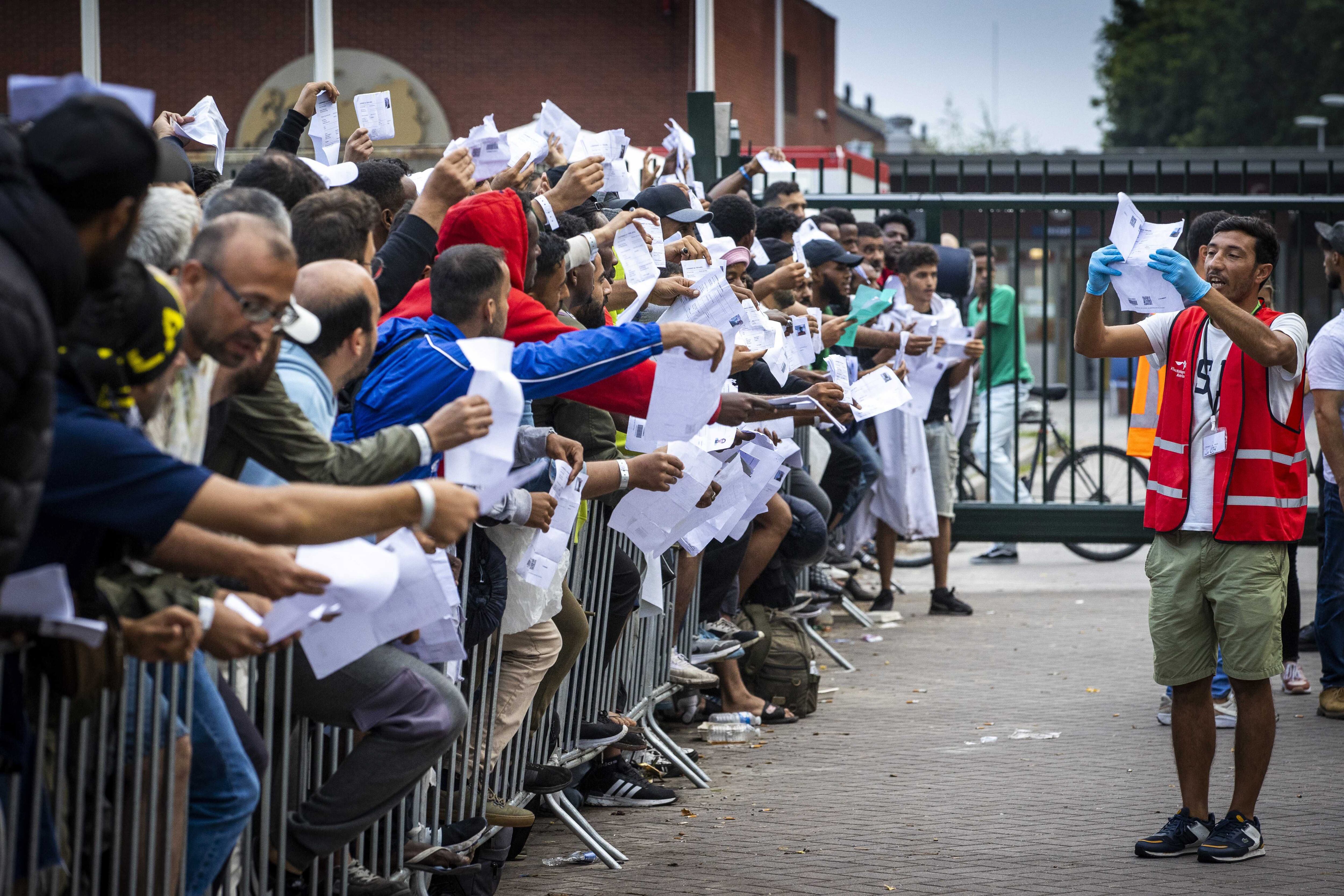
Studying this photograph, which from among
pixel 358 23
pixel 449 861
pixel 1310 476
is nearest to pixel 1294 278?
pixel 1310 476

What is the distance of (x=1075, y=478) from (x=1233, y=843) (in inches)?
283

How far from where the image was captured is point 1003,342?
11.4m

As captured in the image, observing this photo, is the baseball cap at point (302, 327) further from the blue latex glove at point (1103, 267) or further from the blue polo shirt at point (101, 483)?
the blue latex glove at point (1103, 267)

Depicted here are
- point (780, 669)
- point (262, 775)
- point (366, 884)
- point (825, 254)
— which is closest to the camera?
point (262, 775)

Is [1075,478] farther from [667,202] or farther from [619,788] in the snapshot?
[619,788]

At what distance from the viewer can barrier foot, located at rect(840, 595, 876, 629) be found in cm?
993

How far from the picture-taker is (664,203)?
7.15 metres

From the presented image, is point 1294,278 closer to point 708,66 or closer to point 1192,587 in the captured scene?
point 708,66

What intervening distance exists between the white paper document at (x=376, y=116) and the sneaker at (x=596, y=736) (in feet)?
8.37

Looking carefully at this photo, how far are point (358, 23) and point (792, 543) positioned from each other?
939 inches

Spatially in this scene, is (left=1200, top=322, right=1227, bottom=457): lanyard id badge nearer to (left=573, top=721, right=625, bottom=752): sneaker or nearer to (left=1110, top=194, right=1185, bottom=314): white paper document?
(left=1110, top=194, right=1185, bottom=314): white paper document

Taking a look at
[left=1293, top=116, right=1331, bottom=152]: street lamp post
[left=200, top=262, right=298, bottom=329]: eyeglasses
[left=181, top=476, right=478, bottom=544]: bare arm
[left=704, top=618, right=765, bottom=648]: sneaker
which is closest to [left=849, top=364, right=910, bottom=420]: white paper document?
[left=704, top=618, right=765, bottom=648]: sneaker

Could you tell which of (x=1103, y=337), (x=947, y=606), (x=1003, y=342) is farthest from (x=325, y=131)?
(x=1003, y=342)

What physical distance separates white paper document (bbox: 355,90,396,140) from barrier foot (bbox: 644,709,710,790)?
268 centimetres
